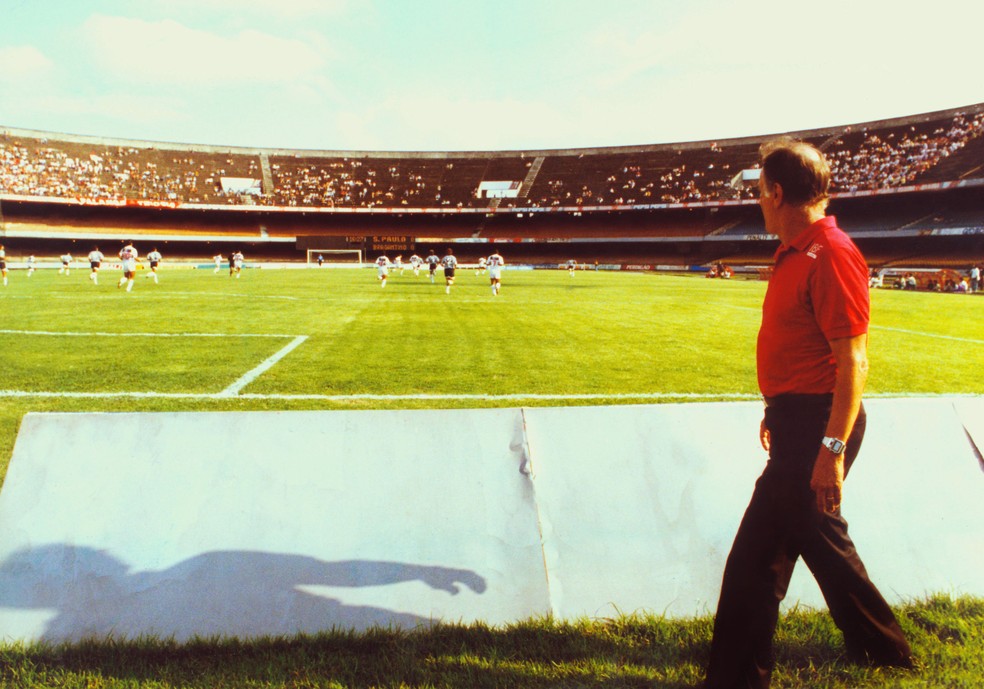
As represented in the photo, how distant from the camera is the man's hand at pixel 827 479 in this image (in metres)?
2.11

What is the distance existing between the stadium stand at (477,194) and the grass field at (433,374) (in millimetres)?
32008

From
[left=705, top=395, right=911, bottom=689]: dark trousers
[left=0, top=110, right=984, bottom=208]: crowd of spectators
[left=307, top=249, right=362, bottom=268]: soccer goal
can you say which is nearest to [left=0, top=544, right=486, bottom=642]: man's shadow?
[left=705, top=395, right=911, bottom=689]: dark trousers

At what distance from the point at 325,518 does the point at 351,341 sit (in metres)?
7.89

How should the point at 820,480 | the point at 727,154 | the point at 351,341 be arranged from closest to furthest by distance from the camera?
the point at 820,480, the point at 351,341, the point at 727,154

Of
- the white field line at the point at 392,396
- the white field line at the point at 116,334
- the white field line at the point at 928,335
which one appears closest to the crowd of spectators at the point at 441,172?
the white field line at the point at 928,335

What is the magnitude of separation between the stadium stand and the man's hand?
5189 cm

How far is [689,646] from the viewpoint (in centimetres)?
260

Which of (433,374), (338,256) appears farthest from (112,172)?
(433,374)

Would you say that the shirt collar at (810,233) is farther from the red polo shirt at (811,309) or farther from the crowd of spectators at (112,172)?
the crowd of spectators at (112,172)

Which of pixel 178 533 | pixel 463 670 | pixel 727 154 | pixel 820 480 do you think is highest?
pixel 727 154

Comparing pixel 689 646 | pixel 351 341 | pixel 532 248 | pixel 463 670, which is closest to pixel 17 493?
pixel 463 670

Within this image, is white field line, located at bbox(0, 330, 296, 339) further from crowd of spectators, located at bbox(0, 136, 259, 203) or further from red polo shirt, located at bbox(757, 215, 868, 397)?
crowd of spectators, located at bbox(0, 136, 259, 203)

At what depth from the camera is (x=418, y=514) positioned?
2930 millimetres

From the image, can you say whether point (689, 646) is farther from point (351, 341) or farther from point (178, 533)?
point (351, 341)
